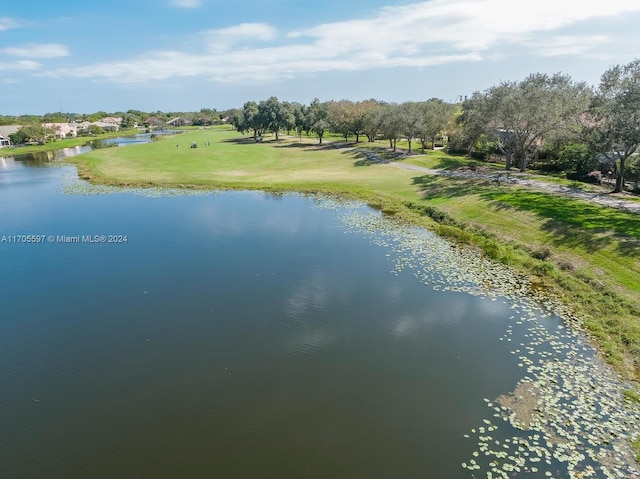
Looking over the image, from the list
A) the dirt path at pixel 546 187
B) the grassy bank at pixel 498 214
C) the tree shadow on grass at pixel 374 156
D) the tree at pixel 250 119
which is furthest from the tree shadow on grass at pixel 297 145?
the dirt path at pixel 546 187

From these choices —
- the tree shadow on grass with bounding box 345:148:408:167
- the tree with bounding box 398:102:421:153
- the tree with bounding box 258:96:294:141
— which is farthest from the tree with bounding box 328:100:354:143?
the tree with bounding box 398:102:421:153

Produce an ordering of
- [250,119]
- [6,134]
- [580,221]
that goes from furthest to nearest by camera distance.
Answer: [6,134]
[250,119]
[580,221]

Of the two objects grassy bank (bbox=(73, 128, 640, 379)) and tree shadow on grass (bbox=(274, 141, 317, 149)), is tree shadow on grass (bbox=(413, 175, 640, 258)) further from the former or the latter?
tree shadow on grass (bbox=(274, 141, 317, 149))

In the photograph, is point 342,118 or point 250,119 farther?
point 250,119

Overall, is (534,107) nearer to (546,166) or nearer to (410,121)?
(546,166)

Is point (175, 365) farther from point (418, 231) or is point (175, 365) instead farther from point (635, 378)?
point (418, 231)

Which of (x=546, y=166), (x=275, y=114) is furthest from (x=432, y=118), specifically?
(x=275, y=114)
